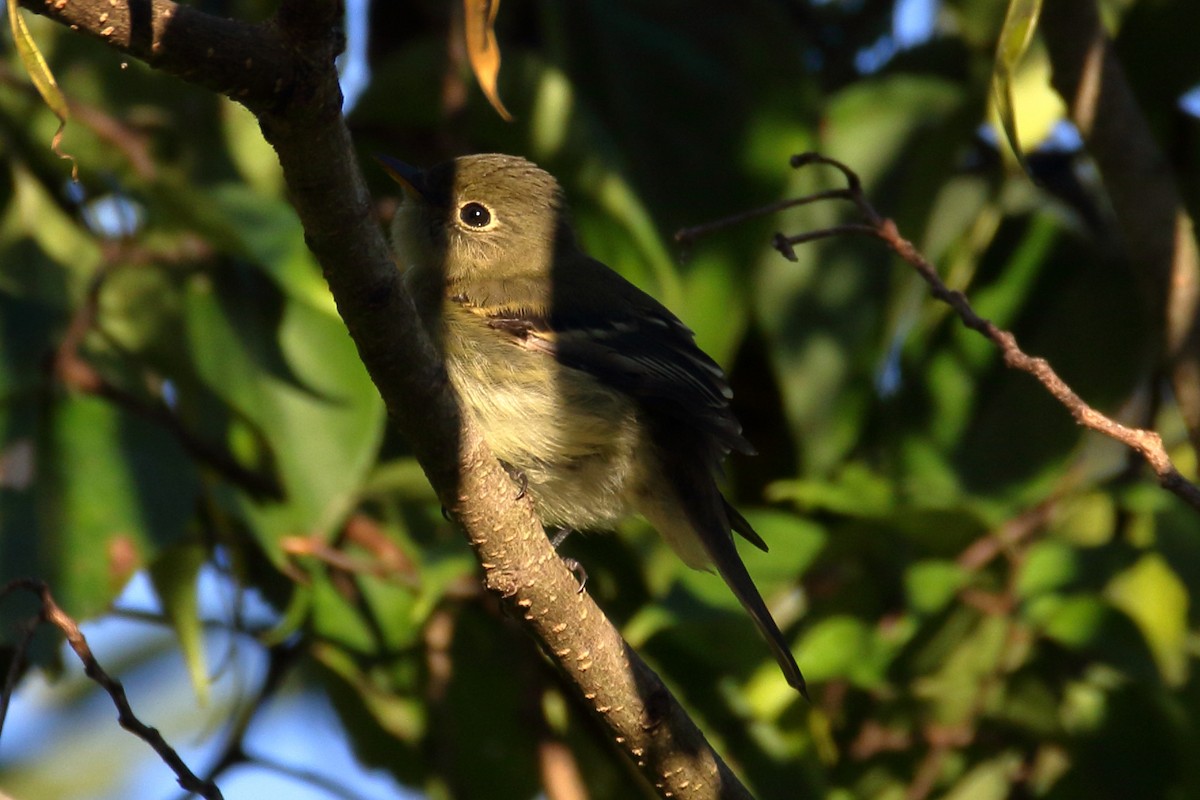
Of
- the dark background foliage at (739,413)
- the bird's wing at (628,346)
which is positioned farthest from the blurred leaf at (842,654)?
the bird's wing at (628,346)

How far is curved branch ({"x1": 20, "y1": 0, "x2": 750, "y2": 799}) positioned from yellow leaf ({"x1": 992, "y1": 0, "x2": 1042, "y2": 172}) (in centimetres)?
104

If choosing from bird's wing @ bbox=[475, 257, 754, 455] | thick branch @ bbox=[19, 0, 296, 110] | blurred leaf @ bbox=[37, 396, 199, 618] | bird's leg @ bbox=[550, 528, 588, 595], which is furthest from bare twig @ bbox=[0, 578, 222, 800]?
bird's wing @ bbox=[475, 257, 754, 455]

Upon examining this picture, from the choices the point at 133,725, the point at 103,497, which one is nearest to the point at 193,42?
the point at 133,725

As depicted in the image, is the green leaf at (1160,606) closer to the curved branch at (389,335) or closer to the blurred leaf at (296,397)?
the curved branch at (389,335)

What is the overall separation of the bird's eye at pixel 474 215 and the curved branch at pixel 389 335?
173cm

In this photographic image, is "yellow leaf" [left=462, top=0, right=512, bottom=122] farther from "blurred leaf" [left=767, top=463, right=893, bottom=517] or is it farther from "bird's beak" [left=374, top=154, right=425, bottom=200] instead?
"bird's beak" [left=374, top=154, right=425, bottom=200]

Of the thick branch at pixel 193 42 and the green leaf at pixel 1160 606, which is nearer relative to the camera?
the thick branch at pixel 193 42

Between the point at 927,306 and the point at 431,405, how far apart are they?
7.80ft

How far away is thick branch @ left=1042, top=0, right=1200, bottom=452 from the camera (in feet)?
11.0

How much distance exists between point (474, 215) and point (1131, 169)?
1754 millimetres

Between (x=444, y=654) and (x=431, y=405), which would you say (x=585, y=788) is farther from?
(x=431, y=405)

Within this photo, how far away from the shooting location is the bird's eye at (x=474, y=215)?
4113 mm

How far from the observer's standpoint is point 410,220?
412 cm

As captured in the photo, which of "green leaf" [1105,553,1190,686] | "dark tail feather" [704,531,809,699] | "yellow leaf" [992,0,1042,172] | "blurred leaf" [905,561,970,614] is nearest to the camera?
"yellow leaf" [992,0,1042,172]
